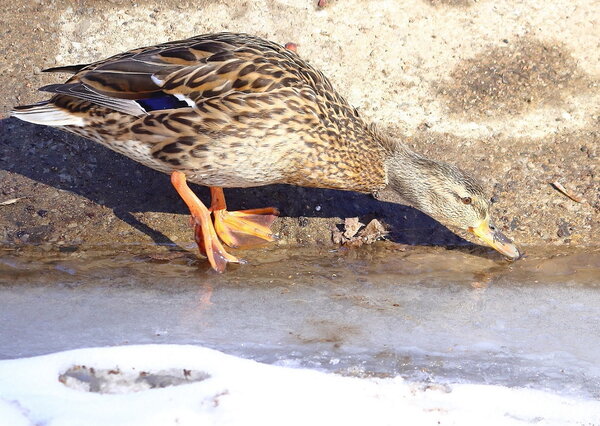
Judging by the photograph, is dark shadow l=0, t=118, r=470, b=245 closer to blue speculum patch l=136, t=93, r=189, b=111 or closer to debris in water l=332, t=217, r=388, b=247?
debris in water l=332, t=217, r=388, b=247

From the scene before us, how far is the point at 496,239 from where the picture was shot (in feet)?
16.2

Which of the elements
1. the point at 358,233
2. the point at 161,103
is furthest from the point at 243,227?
the point at 161,103

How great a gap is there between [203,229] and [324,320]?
3.70ft

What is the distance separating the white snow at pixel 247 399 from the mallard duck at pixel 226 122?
53.1 inches

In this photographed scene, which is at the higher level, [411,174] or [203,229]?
[411,174]

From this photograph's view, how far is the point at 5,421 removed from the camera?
10.3ft

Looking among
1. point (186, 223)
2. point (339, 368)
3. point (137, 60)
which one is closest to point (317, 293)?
point (339, 368)

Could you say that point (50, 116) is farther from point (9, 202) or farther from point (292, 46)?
point (292, 46)

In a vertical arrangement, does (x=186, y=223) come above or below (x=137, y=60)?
below

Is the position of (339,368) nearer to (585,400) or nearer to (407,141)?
(585,400)

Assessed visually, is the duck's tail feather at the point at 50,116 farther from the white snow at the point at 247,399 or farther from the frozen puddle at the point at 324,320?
the white snow at the point at 247,399

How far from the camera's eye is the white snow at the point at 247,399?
3.22m

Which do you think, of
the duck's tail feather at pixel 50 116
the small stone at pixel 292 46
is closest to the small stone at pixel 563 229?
the small stone at pixel 292 46

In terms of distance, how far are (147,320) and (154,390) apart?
0.62 metres
